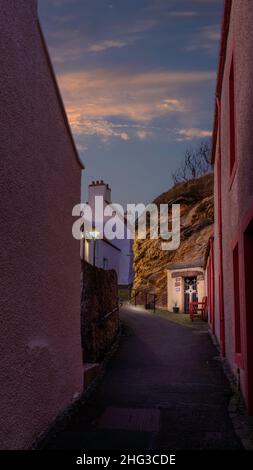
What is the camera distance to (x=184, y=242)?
3231 centimetres

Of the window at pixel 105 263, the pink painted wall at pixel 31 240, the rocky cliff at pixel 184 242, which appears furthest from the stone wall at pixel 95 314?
the window at pixel 105 263

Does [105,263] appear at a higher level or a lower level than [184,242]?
lower

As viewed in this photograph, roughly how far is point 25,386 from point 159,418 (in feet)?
7.39

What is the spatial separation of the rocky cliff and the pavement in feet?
57.9

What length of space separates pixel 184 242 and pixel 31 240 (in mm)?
27038

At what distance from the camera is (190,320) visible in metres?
20.9

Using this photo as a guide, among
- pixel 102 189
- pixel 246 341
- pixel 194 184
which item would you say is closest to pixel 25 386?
pixel 246 341

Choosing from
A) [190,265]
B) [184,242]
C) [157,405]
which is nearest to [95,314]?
[157,405]

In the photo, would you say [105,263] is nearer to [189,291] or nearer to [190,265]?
[189,291]

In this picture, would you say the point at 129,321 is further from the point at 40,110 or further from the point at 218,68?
the point at 40,110

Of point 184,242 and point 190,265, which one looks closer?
point 190,265

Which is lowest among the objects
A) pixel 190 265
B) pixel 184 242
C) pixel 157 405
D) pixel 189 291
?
pixel 157 405

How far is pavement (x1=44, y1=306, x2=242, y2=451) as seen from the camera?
564 cm

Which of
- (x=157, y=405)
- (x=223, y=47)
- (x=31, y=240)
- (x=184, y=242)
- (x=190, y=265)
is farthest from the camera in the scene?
(x=184, y=242)
